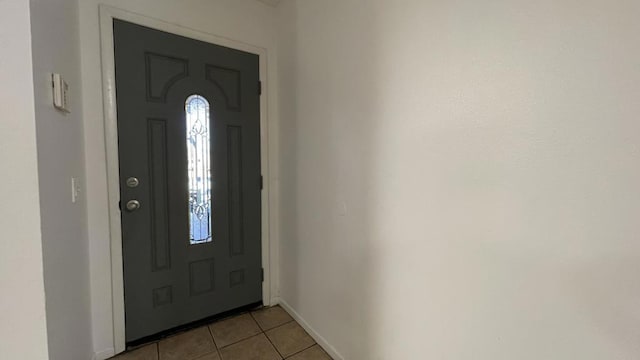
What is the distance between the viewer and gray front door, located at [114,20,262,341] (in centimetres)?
169

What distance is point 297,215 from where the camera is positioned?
2020mm

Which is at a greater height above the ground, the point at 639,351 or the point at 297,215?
the point at 297,215

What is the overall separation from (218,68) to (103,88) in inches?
27.5

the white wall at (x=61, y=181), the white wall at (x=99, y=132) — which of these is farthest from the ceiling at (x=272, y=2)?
the white wall at (x=61, y=181)

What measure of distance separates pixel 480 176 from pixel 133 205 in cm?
190

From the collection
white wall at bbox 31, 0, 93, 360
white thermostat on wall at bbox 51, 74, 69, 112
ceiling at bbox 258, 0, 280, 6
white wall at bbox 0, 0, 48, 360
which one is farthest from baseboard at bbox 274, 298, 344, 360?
ceiling at bbox 258, 0, 280, 6

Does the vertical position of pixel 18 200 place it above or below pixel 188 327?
above

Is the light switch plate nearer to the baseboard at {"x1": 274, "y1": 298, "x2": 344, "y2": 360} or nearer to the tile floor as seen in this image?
the tile floor

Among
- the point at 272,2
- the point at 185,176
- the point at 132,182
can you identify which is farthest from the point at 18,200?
the point at 272,2

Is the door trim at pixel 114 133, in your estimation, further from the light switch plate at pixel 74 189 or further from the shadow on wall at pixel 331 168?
the shadow on wall at pixel 331 168

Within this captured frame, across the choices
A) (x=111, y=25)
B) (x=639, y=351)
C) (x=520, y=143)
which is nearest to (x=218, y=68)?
(x=111, y=25)

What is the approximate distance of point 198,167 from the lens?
1890 millimetres

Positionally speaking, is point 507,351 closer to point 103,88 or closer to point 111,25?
point 103,88

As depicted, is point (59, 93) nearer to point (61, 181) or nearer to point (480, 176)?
point (61, 181)
